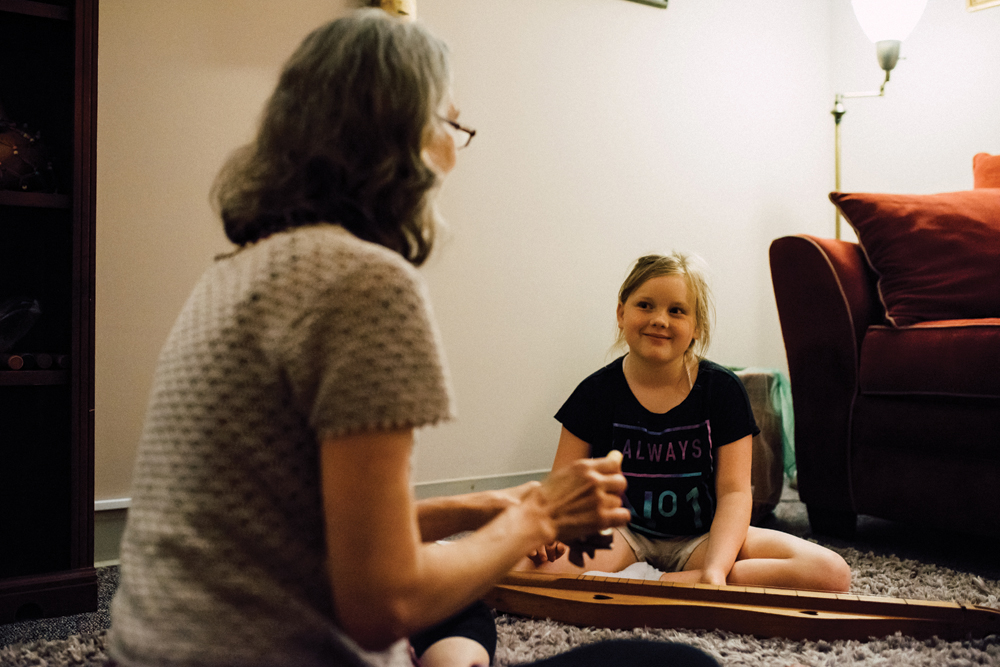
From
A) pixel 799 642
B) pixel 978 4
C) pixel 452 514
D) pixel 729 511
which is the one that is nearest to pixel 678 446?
pixel 729 511

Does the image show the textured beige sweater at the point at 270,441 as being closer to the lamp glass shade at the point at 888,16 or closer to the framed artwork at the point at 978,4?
the lamp glass shade at the point at 888,16

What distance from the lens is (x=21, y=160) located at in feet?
4.22

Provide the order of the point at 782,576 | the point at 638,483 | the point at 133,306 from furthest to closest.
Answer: the point at 133,306 → the point at 638,483 → the point at 782,576

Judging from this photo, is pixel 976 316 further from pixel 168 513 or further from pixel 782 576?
pixel 168 513

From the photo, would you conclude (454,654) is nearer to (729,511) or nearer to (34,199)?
(729,511)

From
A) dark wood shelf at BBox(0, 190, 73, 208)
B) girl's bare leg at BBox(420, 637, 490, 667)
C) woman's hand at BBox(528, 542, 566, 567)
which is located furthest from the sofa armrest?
dark wood shelf at BBox(0, 190, 73, 208)

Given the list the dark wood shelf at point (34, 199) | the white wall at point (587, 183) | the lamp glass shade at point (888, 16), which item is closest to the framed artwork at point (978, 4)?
the lamp glass shade at point (888, 16)

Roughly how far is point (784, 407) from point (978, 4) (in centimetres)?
153

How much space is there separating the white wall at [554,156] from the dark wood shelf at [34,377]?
27 cm

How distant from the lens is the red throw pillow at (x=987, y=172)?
1.95m

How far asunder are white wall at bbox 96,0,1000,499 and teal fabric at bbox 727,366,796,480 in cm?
46

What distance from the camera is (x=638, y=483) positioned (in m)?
1.35

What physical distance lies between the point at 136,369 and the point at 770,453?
4.78 ft

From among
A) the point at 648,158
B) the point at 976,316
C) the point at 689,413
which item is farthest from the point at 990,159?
the point at 689,413
